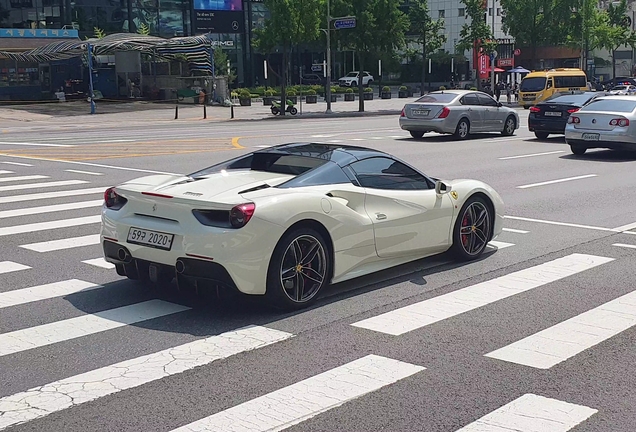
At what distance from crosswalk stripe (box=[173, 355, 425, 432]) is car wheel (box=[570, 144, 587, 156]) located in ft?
53.3

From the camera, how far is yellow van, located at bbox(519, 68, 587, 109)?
168 feet

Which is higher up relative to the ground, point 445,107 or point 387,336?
point 445,107

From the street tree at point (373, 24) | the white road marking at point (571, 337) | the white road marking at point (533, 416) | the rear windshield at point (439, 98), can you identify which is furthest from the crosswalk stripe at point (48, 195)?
the street tree at point (373, 24)

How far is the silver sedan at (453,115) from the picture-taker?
83.6 feet

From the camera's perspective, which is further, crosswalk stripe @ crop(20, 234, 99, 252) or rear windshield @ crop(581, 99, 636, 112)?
rear windshield @ crop(581, 99, 636, 112)

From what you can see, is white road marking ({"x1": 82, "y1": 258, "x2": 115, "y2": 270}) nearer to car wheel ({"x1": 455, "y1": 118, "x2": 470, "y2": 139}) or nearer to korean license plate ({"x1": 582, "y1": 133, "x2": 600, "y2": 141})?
korean license plate ({"x1": 582, "y1": 133, "x2": 600, "y2": 141})

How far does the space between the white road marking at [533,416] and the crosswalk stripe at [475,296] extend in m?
1.59

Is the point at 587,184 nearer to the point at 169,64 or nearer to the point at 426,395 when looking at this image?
the point at 426,395

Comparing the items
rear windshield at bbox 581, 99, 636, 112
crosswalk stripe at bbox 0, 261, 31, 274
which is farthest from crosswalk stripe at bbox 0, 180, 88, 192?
rear windshield at bbox 581, 99, 636, 112

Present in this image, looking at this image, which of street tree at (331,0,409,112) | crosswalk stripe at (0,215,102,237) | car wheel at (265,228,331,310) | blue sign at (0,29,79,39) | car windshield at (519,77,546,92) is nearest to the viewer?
car wheel at (265,228,331,310)

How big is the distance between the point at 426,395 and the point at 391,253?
293 cm

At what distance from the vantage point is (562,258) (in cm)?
920

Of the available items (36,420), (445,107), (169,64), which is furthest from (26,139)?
(169,64)

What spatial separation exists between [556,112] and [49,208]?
17178mm
